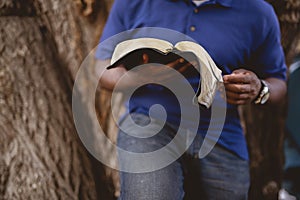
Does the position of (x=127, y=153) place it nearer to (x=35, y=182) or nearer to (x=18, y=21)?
(x=35, y=182)

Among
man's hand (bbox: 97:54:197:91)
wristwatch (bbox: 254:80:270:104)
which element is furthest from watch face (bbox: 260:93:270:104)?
man's hand (bbox: 97:54:197:91)

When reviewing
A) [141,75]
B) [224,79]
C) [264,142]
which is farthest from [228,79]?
[264,142]

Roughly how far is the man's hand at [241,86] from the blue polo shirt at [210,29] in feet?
0.10

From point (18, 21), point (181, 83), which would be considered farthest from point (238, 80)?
point (18, 21)

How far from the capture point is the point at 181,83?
0.68 metres

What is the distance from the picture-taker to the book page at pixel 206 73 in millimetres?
641

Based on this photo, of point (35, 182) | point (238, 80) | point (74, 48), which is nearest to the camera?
point (238, 80)

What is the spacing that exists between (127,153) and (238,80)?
0.60 feet

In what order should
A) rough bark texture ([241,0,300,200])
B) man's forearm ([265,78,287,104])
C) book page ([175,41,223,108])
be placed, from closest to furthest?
book page ([175,41,223,108]) → man's forearm ([265,78,287,104]) → rough bark texture ([241,0,300,200])

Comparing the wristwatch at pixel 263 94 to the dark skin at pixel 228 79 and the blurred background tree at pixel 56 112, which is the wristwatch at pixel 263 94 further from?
the blurred background tree at pixel 56 112

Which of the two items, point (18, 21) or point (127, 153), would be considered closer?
point (127, 153)

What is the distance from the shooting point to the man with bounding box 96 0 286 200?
26.6 inches

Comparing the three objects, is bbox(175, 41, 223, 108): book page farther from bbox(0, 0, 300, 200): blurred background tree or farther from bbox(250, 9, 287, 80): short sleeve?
bbox(0, 0, 300, 200): blurred background tree

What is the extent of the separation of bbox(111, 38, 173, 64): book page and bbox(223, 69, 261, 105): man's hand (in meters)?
0.09
